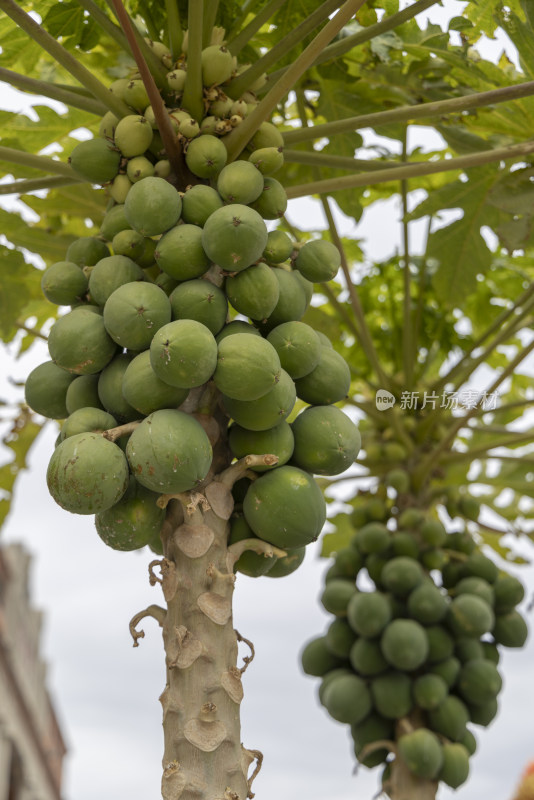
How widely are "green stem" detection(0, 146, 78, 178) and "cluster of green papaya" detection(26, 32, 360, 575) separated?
25 cm

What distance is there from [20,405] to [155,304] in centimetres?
189

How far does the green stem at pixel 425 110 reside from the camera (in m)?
2.04

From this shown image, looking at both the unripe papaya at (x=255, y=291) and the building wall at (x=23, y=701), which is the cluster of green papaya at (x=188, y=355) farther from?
the building wall at (x=23, y=701)

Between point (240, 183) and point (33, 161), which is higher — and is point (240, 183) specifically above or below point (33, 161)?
below

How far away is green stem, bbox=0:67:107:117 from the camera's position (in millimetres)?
2086

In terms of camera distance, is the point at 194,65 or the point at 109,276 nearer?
the point at 109,276

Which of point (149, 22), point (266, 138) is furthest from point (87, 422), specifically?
point (149, 22)

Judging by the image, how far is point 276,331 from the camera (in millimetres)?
1836

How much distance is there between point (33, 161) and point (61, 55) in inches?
14.0

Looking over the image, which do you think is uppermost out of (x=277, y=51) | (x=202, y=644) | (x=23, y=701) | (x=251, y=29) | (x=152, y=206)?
(x=251, y=29)

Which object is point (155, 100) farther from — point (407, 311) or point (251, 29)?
point (407, 311)

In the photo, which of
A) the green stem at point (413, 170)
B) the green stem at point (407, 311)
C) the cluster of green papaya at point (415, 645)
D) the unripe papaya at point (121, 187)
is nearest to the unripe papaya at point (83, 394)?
the unripe papaya at point (121, 187)

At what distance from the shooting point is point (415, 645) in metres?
3.16

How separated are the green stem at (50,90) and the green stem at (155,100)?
12.6 inches
